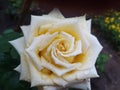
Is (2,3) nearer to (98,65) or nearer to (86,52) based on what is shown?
(98,65)

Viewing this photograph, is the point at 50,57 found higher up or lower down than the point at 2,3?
higher up

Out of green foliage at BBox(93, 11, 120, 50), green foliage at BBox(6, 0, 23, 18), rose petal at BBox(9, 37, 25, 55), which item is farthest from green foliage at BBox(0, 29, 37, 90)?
green foliage at BBox(93, 11, 120, 50)

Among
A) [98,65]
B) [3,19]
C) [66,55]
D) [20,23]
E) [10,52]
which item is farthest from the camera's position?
[3,19]

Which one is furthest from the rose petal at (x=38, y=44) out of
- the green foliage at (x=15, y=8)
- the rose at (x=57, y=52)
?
the green foliage at (x=15, y=8)

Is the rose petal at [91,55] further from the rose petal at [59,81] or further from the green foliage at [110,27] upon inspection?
the green foliage at [110,27]

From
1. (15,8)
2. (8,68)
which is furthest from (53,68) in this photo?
(15,8)

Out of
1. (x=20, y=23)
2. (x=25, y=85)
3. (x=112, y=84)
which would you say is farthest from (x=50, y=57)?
(x=112, y=84)

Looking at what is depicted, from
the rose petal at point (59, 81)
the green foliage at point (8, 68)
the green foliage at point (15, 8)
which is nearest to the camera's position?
the rose petal at point (59, 81)
